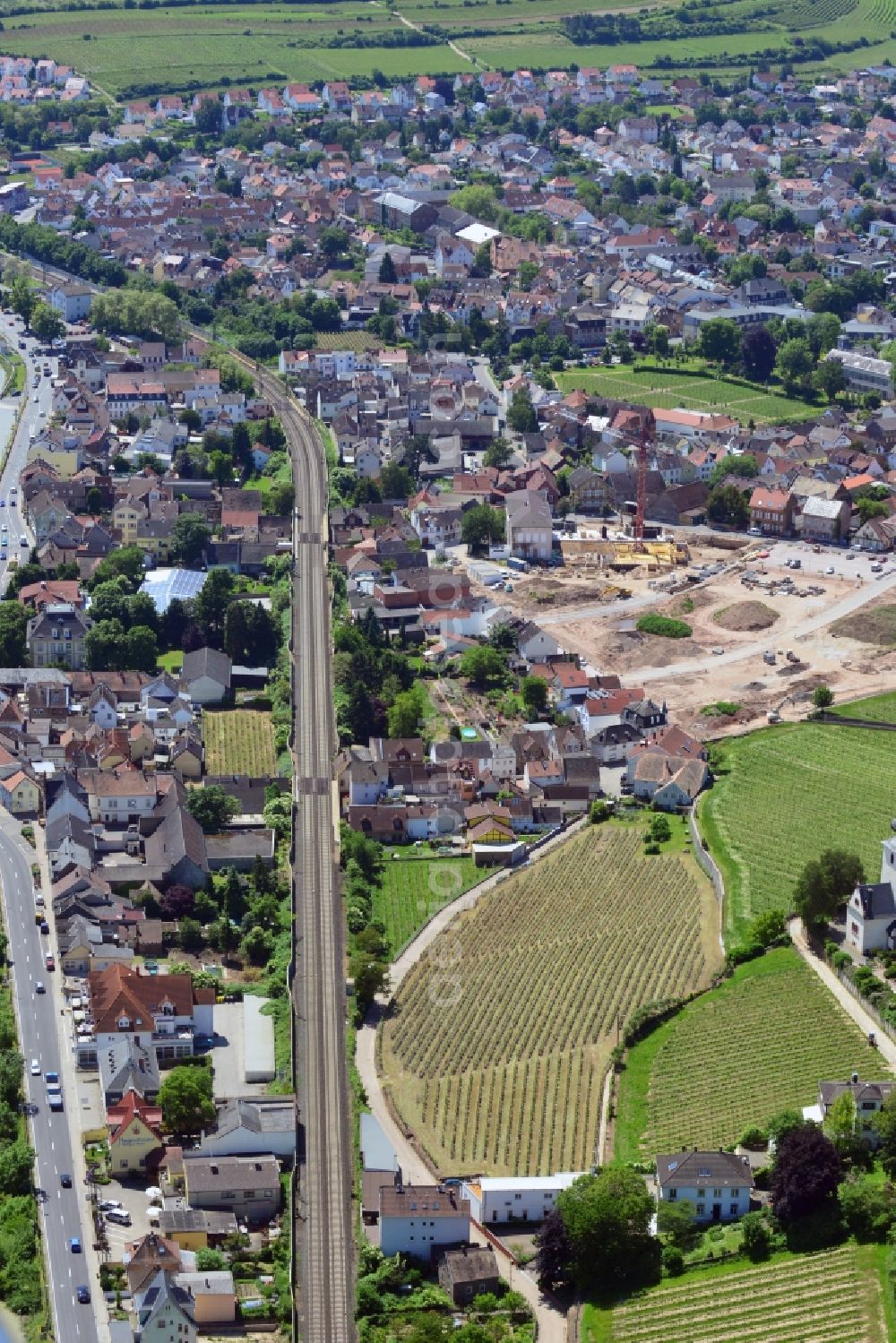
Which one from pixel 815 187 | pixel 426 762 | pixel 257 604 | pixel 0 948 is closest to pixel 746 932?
pixel 426 762

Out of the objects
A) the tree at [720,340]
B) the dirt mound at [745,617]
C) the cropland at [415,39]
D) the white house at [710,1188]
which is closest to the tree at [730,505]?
the dirt mound at [745,617]

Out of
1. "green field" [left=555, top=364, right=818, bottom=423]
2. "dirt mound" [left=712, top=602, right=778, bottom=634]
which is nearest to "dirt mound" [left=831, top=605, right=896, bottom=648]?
"dirt mound" [left=712, top=602, right=778, bottom=634]

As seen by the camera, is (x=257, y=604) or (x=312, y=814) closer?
(x=312, y=814)

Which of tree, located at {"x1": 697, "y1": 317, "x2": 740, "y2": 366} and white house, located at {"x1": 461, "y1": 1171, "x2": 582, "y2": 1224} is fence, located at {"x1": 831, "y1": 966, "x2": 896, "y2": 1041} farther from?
tree, located at {"x1": 697, "y1": 317, "x2": 740, "y2": 366}

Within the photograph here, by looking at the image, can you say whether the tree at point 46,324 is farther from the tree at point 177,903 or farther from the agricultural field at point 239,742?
the tree at point 177,903

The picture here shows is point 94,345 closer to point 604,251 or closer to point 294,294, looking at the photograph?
point 294,294

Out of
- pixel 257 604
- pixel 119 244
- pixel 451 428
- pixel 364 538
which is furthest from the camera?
pixel 119 244

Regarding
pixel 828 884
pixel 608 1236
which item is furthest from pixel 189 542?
pixel 608 1236
